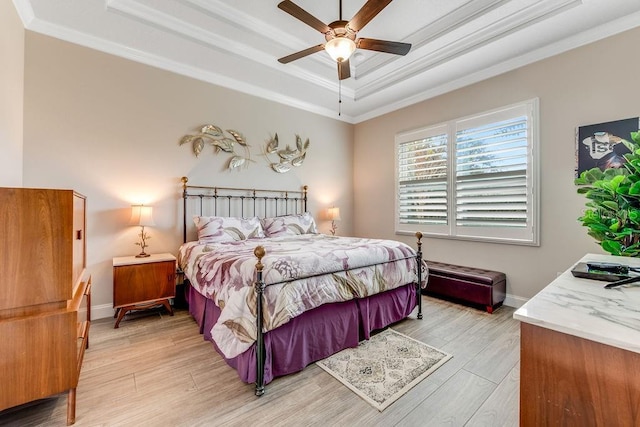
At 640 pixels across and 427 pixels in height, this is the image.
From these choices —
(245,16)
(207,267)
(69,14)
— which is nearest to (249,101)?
(245,16)

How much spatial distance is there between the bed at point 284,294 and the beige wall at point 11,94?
148cm

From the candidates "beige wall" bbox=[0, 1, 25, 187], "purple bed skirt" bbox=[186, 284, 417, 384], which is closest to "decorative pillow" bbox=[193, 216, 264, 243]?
"purple bed skirt" bbox=[186, 284, 417, 384]

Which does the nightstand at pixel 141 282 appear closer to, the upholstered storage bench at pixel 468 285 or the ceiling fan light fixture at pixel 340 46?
the ceiling fan light fixture at pixel 340 46

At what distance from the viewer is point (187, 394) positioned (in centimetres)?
184

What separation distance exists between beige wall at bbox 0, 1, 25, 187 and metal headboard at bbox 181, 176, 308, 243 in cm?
148

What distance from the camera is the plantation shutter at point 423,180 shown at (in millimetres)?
4125

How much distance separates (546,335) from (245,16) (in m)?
3.43

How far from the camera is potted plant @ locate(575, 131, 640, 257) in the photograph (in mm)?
1274

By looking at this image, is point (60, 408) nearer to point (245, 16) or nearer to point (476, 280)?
point (245, 16)

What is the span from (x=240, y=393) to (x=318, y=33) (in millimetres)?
3541

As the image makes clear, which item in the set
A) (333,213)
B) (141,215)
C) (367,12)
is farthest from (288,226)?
(367,12)

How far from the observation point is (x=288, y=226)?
13.1 feet

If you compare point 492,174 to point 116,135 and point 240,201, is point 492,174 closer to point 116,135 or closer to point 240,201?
point 240,201

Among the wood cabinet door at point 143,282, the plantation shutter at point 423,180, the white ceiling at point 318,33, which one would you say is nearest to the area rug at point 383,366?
the wood cabinet door at point 143,282
